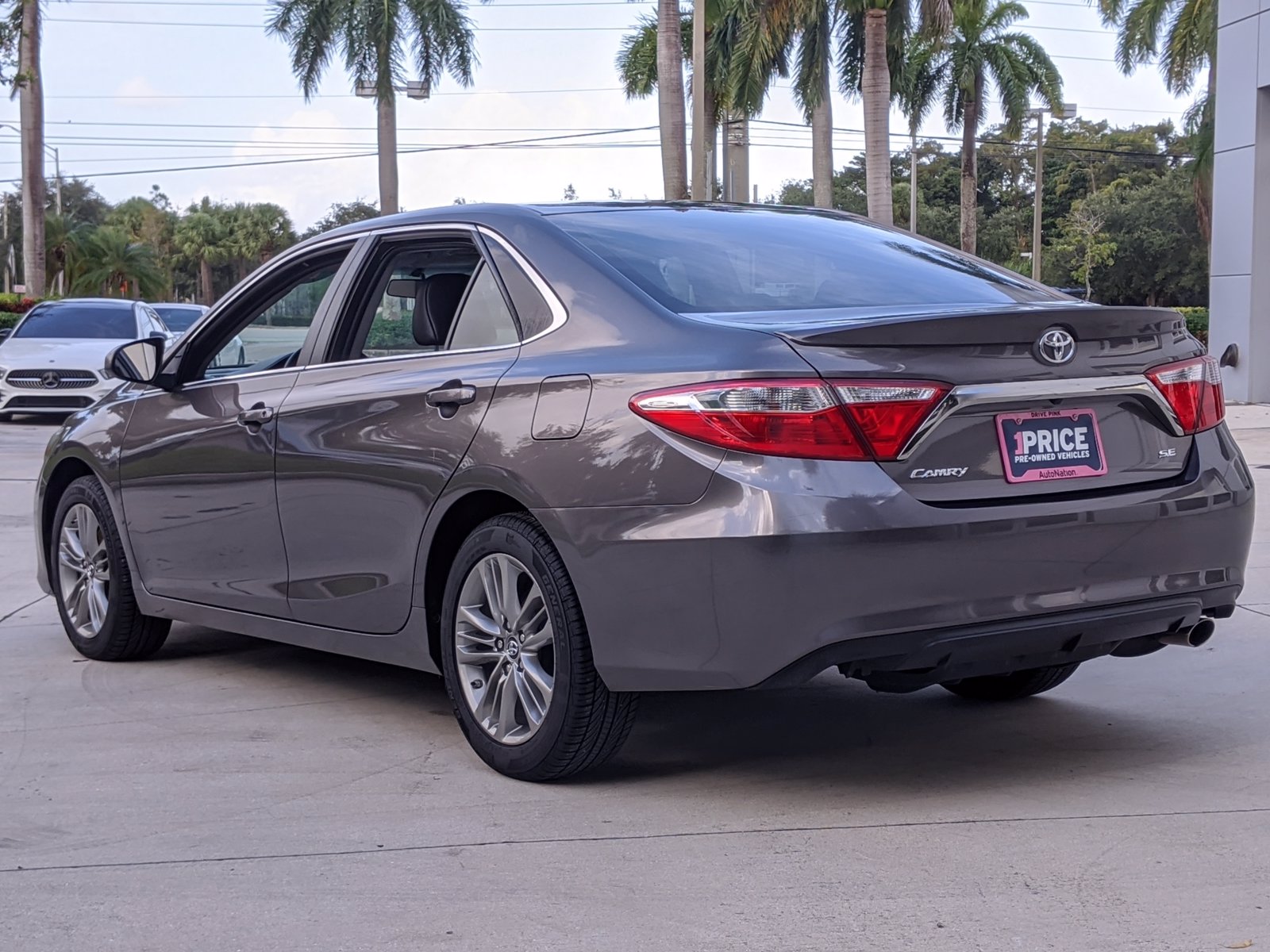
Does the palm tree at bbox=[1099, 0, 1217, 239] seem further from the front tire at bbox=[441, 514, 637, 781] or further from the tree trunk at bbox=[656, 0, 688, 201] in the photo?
the front tire at bbox=[441, 514, 637, 781]

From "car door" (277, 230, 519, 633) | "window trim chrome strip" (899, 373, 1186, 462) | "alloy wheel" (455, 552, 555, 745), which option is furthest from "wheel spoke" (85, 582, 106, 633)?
"window trim chrome strip" (899, 373, 1186, 462)

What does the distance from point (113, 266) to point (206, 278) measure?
3432 cm

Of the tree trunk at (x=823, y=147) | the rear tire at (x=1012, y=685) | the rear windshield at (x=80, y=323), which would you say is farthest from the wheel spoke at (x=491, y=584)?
the tree trunk at (x=823, y=147)

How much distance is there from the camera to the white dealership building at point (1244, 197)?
21.5 metres

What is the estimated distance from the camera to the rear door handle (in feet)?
15.7

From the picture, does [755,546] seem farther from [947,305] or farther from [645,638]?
[947,305]

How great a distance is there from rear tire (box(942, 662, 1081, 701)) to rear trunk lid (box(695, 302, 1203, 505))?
1188mm

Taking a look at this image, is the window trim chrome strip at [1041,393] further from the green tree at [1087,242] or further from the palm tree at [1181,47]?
the green tree at [1087,242]

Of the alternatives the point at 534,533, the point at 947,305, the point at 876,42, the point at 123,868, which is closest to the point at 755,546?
the point at 534,533

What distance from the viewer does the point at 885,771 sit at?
4.84 m

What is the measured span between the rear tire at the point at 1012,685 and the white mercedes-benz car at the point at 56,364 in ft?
49.1

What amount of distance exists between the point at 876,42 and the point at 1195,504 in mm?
30471

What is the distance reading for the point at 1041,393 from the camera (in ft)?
14.2

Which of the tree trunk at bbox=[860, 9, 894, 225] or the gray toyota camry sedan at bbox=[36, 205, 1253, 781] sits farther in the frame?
the tree trunk at bbox=[860, 9, 894, 225]
